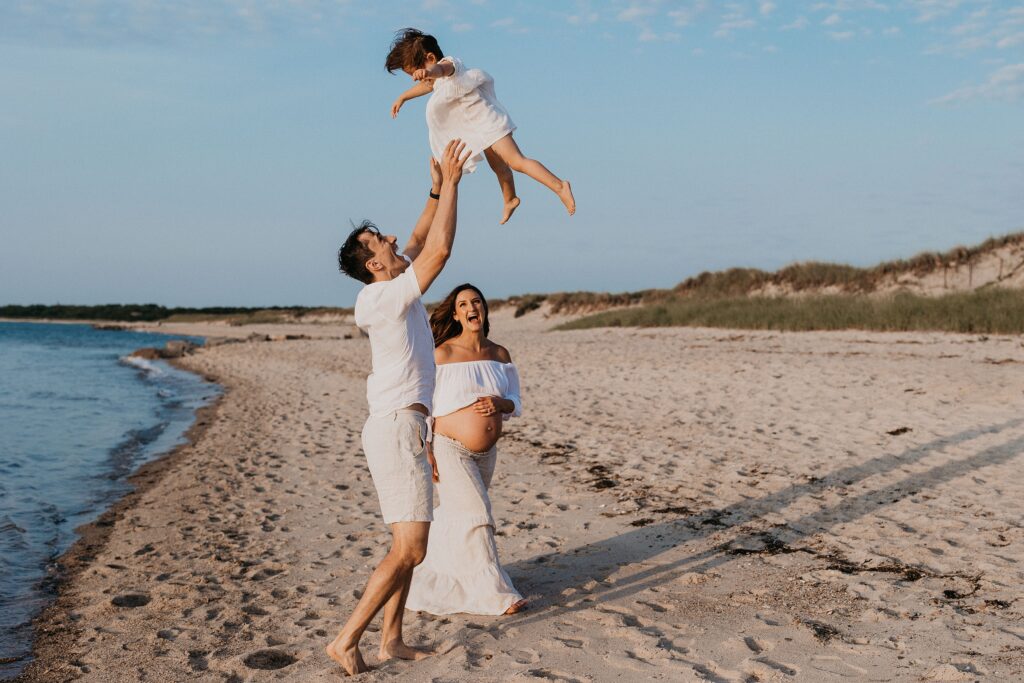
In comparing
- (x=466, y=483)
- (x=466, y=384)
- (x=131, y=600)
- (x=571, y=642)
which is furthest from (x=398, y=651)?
(x=131, y=600)

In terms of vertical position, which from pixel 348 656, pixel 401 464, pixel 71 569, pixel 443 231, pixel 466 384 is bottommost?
pixel 71 569

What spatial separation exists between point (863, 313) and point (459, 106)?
20.1m

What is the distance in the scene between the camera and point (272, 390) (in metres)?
20.4

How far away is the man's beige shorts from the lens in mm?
3887

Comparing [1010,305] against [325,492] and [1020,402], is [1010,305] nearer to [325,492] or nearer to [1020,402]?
[1020,402]

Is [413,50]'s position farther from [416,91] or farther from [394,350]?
[394,350]

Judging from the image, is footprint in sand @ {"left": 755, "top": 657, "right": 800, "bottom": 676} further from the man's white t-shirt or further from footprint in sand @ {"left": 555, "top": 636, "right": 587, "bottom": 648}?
the man's white t-shirt

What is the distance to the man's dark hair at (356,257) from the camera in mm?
4000

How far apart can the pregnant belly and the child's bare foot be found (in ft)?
4.38

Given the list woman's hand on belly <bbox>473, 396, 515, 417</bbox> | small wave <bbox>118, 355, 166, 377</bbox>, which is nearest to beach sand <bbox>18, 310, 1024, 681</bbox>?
woman's hand on belly <bbox>473, 396, 515, 417</bbox>

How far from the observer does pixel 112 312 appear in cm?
12112

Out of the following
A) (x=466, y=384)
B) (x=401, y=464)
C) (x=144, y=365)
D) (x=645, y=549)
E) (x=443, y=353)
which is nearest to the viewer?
(x=401, y=464)

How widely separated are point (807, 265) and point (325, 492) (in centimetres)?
2886

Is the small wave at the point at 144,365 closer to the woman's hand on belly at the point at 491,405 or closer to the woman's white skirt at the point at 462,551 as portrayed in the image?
the woman's white skirt at the point at 462,551
